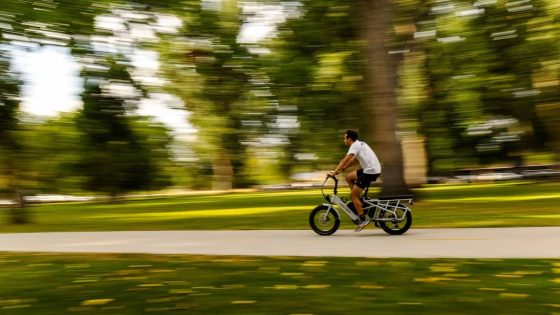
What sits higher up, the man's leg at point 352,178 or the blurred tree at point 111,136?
the blurred tree at point 111,136

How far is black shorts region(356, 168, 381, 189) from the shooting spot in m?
11.0

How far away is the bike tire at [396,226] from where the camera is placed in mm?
11250

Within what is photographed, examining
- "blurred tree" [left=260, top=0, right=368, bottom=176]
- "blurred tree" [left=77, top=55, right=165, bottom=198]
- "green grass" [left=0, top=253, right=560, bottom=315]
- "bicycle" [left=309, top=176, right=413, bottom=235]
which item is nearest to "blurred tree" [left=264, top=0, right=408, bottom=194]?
"blurred tree" [left=260, top=0, right=368, bottom=176]

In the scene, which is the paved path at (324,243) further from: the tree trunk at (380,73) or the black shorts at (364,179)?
the tree trunk at (380,73)

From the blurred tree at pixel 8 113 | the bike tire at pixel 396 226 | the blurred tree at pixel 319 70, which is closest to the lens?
the bike tire at pixel 396 226

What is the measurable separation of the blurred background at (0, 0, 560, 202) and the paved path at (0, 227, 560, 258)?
372 centimetres

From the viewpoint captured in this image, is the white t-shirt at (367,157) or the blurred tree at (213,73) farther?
the blurred tree at (213,73)

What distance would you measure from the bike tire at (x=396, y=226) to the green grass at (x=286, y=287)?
3176 mm

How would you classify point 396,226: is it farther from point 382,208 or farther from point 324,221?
point 324,221

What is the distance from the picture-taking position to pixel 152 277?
295 inches

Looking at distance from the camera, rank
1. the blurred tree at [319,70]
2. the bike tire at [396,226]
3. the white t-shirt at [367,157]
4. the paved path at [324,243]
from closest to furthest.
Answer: the paved path at [324,243] < the white t-shirt at [367,157] < the bike tire at [396,226] < the blurred tree at [319,70]

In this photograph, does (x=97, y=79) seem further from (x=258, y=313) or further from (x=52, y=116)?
(x=258, y=313)

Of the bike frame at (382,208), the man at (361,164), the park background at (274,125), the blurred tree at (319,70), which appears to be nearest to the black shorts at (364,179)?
the man at (361,164)

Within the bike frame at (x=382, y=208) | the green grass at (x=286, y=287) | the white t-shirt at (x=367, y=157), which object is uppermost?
the white t-shirt at (x=367, y=157)
